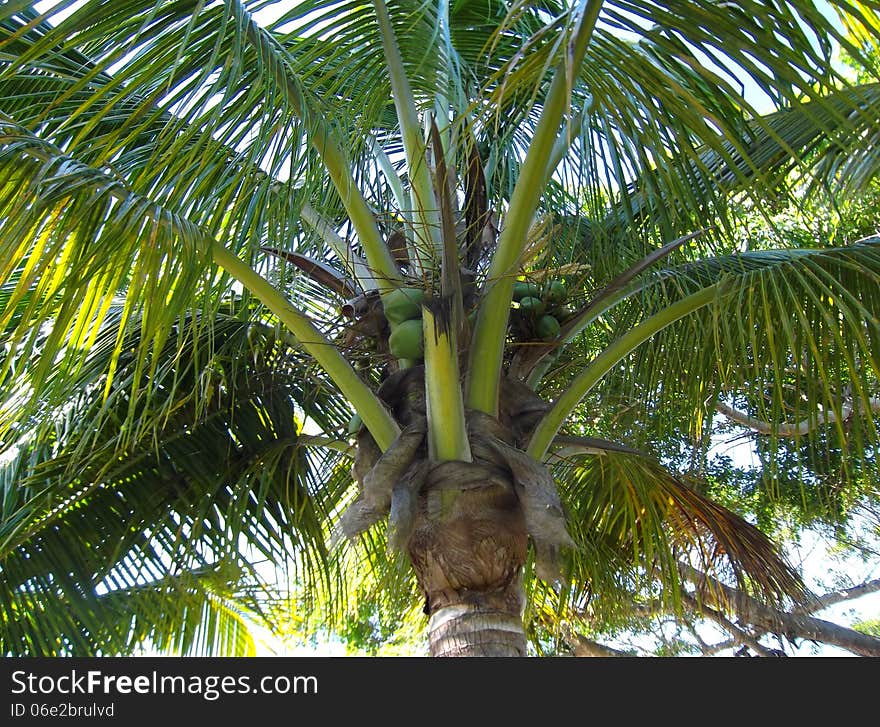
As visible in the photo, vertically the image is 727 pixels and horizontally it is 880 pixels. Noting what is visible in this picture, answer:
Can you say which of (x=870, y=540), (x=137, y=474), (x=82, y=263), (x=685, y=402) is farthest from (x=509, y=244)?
(x=870, y=540)

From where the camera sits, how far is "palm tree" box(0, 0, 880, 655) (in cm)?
229

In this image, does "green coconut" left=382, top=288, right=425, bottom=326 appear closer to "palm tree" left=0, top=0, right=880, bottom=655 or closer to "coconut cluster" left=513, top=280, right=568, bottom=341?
"palm tree" left=0, top=0, right=880, bottom=655

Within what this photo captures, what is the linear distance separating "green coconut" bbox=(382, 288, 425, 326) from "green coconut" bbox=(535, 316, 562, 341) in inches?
20.8

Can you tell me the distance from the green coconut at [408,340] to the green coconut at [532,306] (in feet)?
1.63

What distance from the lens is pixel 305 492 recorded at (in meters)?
4.21

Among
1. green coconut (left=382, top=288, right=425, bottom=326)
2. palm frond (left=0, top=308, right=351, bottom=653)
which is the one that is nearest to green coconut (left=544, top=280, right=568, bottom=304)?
green coconut (left=382, top=288, right=425, bottom=326)

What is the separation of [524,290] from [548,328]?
173 mm

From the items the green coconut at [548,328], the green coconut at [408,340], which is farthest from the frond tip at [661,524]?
the green coconut at [408,340]

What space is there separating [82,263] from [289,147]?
896 mm

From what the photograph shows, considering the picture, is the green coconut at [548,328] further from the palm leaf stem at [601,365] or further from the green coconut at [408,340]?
the green coconut at [408,340]

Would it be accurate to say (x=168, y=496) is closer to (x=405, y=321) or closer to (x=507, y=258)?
(x=405, y=321)

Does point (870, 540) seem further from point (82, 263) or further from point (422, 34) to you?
point (82, 263)

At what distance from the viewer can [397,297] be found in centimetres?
308

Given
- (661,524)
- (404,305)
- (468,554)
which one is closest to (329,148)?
(404,305)
